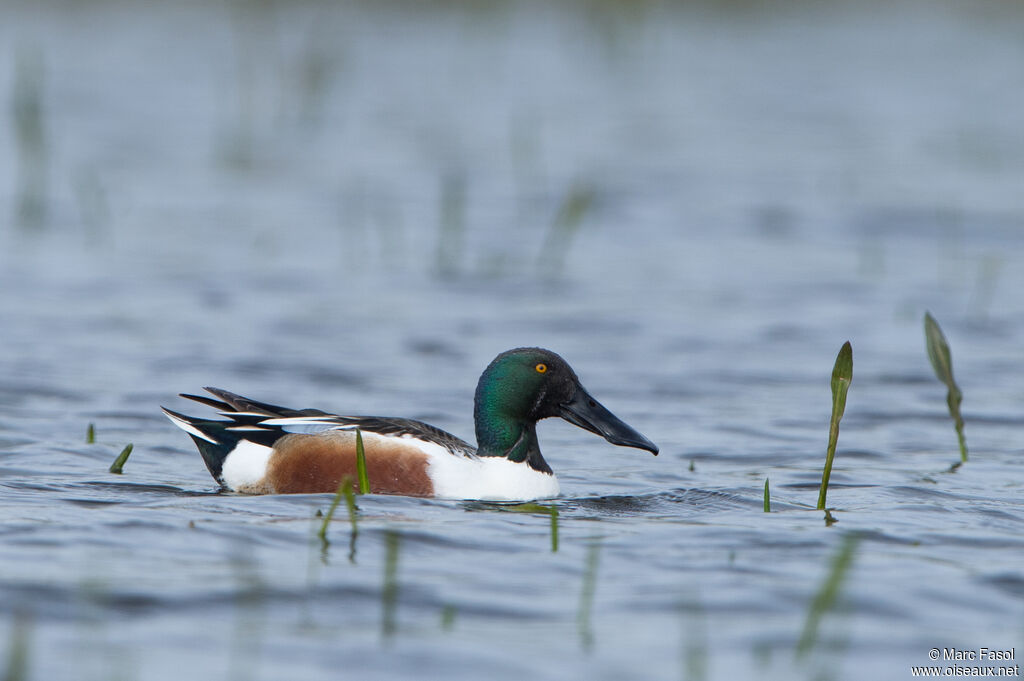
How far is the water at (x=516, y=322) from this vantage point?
466 cm

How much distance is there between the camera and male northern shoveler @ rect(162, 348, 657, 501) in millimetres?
6352

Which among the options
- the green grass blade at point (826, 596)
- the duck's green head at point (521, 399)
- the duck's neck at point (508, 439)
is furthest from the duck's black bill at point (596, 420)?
the green grass blade at point (826, 596)

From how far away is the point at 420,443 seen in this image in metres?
6.39

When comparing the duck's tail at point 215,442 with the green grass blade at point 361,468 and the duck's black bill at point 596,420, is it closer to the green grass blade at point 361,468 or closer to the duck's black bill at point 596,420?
the green grass blade at point 361,468

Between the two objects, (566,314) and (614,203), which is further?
(614,203)

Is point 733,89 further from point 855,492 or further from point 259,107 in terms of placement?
point 855,492

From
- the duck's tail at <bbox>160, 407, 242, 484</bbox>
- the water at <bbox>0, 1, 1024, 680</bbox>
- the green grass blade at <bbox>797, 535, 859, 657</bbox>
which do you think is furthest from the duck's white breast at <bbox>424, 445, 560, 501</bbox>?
the green grass blade at <bbox>797, 535, 859, 657</bbox>

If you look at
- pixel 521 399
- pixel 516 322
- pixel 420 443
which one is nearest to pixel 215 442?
pixel 420 443

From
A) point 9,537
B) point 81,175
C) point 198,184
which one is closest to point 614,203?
point 198,184

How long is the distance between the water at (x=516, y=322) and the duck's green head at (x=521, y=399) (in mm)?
291

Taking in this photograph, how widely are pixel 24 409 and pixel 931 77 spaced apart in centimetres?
1702

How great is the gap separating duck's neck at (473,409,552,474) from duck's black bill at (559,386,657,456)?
18cm

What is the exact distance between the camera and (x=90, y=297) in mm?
11133

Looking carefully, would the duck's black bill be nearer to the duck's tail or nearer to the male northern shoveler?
the male northern shoveler
